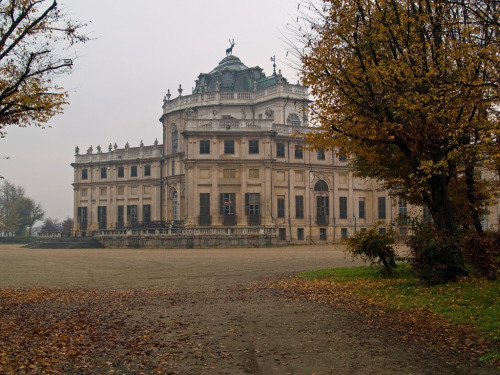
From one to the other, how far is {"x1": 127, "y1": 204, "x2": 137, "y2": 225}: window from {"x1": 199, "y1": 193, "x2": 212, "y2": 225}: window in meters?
20.0

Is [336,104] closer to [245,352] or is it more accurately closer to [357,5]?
[357,5]

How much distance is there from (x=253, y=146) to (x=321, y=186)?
34.6 feet

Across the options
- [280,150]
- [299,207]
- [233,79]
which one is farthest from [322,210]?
[233,79]

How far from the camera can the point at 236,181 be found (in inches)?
2392

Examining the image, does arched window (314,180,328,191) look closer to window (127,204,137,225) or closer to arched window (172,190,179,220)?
arched window (172,190,179,220)

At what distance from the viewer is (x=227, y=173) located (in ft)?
200

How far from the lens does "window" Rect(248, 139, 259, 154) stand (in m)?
61.0

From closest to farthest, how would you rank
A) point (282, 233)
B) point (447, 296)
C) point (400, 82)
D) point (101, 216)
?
point (447, 296) → point (400, 82) → point (282, 233) → point (101, 216)

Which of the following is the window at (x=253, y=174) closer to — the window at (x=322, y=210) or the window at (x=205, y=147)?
the window at (x=205, y=147)

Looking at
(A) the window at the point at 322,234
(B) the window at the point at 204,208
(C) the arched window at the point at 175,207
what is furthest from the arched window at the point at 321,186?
(C) the arched window at the point at 175,207

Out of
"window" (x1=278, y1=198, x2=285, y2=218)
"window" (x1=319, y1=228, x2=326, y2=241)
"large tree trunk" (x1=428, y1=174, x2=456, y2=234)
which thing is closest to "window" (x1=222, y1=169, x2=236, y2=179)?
"window" (x1=278, y1=198, x2=285, y2=218)

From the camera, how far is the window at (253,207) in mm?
60281

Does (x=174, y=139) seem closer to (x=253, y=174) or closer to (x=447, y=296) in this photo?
(x=253, y=174)

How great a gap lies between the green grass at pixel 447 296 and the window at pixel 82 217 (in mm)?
67591
